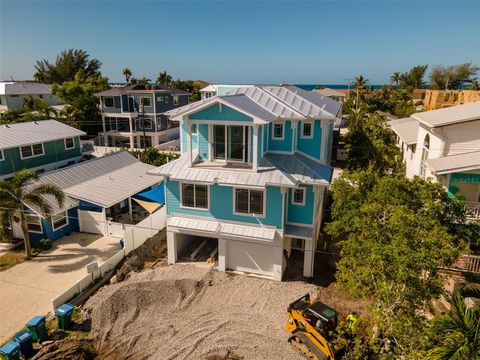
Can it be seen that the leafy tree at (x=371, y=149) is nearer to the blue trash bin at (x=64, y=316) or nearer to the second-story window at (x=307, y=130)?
the second-story window at (x=307, y=130)

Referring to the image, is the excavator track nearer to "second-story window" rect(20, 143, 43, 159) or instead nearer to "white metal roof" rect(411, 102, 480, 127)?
"white metal roof" rect(411, 102, 480, 127)

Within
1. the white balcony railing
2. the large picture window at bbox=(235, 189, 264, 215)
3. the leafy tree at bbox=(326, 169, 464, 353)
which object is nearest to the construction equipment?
the leafy tree at bbox=(326, 169, 464, 353)

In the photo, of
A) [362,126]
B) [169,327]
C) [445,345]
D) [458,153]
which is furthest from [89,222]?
[362,126]

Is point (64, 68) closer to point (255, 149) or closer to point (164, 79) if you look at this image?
point (164, 79)

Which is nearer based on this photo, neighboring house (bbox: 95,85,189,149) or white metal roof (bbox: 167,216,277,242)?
white metal roof (bbox: 167,216,277,242)

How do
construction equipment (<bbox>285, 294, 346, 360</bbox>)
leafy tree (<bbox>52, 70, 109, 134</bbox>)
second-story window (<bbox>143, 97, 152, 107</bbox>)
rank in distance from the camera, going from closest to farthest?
construction equipment (<bbox>285, 294, 346, 360</bbox>)
second-story window (<bbox>143, 97, 152, 107</bbox>)
leafy tree (<bbox>52, 70, 109, 134</bbox>)

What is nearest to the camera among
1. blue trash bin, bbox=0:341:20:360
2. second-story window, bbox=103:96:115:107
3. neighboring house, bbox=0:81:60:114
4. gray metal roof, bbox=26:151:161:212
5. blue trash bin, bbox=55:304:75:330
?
blue trash bin, bbox=0:341:20:360

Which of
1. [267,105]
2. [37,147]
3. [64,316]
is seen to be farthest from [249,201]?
[37,147]
